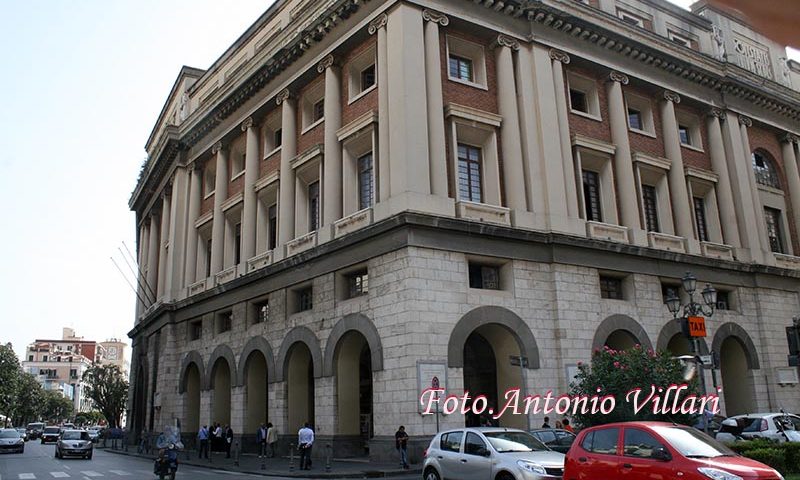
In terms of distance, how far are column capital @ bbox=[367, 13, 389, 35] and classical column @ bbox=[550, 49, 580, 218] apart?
7294mm

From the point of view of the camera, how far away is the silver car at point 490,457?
13.4m

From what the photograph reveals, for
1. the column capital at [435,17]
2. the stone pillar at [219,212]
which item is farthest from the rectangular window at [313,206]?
the column capital at [435,17]

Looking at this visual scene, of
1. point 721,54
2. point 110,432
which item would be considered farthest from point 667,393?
point 110,432

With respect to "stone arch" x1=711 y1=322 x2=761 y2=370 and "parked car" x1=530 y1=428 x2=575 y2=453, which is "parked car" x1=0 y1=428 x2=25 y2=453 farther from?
"stone arch" x1=711 y1=322 x2=761 y2=370

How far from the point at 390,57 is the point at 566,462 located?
1696cm

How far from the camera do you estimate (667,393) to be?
59.1ft

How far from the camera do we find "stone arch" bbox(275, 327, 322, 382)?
25.9 meters

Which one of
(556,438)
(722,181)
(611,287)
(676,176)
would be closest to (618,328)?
(611,287)

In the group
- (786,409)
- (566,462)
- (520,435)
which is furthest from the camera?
(786,409)

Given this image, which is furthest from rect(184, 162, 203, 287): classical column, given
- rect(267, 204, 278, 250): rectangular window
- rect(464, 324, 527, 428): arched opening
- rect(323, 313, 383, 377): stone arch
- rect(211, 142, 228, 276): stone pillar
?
rect(464, 324, 527, 428): arched opening

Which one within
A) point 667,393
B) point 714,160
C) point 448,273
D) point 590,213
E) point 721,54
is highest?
point 721,54

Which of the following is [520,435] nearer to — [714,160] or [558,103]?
[558,103]

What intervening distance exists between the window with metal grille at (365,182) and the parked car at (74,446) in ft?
66.2

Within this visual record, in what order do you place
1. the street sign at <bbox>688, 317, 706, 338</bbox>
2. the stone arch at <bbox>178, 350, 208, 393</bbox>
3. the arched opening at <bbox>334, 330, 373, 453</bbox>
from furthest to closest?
the stone arch at <bbox>178, 350, 208, 393</bbox> → the arched opening at <bbox>334, 330, 373, 453</bbox> → the street sign at <bbox>688, 317, 706, 338</bbox>
